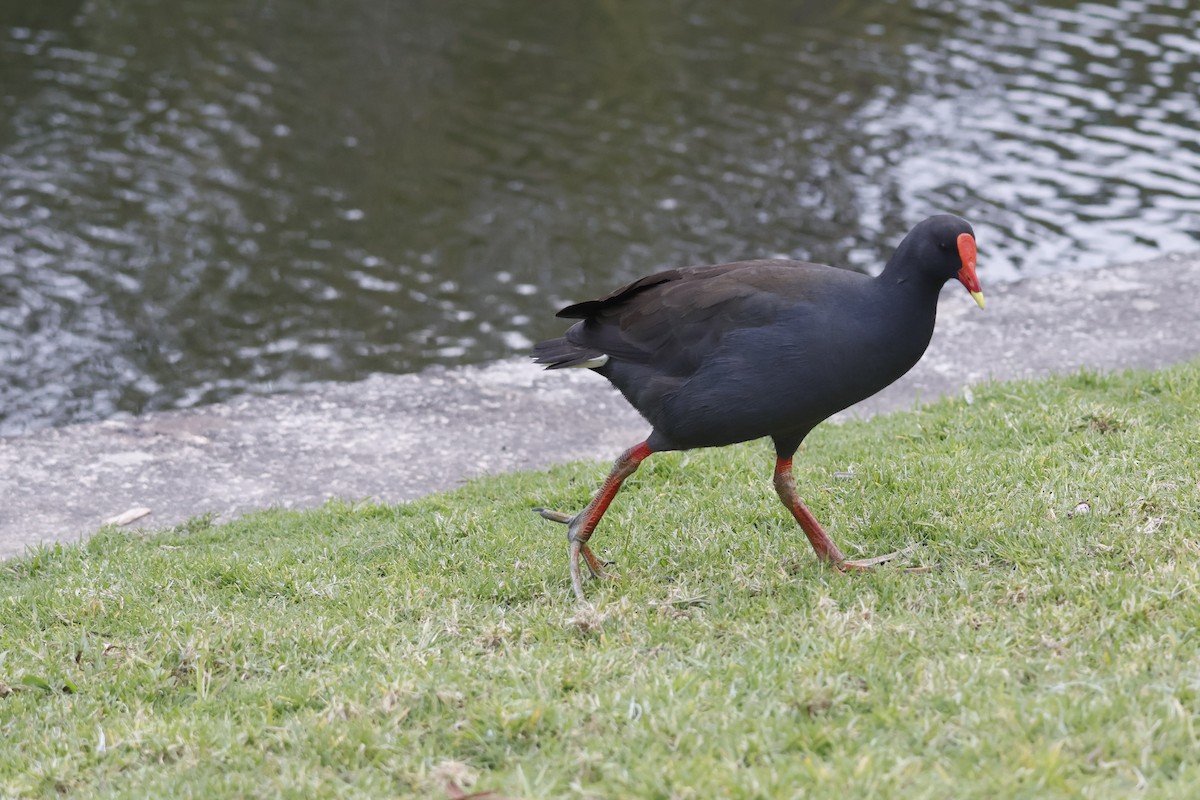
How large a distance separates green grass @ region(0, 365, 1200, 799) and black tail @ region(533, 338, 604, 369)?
0.73 metres

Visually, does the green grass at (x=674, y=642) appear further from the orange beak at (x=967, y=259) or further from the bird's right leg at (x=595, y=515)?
the orange beak at (x=967, y=259)

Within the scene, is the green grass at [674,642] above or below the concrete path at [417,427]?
above

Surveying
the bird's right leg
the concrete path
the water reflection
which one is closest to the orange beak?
the bird's right leg

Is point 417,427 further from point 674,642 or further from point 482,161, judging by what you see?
point 482,161

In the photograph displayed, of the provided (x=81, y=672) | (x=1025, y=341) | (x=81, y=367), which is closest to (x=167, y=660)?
(x=81, y=672)

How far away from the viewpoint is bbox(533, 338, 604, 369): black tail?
4.68 m

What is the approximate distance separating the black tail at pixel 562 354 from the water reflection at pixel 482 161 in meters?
4.27

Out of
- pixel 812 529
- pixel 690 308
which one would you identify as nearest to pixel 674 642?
pixel 812 529

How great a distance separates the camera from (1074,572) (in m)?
4.09

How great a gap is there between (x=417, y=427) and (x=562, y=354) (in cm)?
289

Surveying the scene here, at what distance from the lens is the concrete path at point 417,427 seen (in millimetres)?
6566

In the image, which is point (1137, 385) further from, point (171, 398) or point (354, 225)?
point (354, 225)

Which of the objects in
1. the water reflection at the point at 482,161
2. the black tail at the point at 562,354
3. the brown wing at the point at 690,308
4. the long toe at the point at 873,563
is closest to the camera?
the brown wing at the point at 690,308

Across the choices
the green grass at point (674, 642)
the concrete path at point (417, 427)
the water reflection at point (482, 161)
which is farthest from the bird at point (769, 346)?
the water reflection at point (482, 161)
